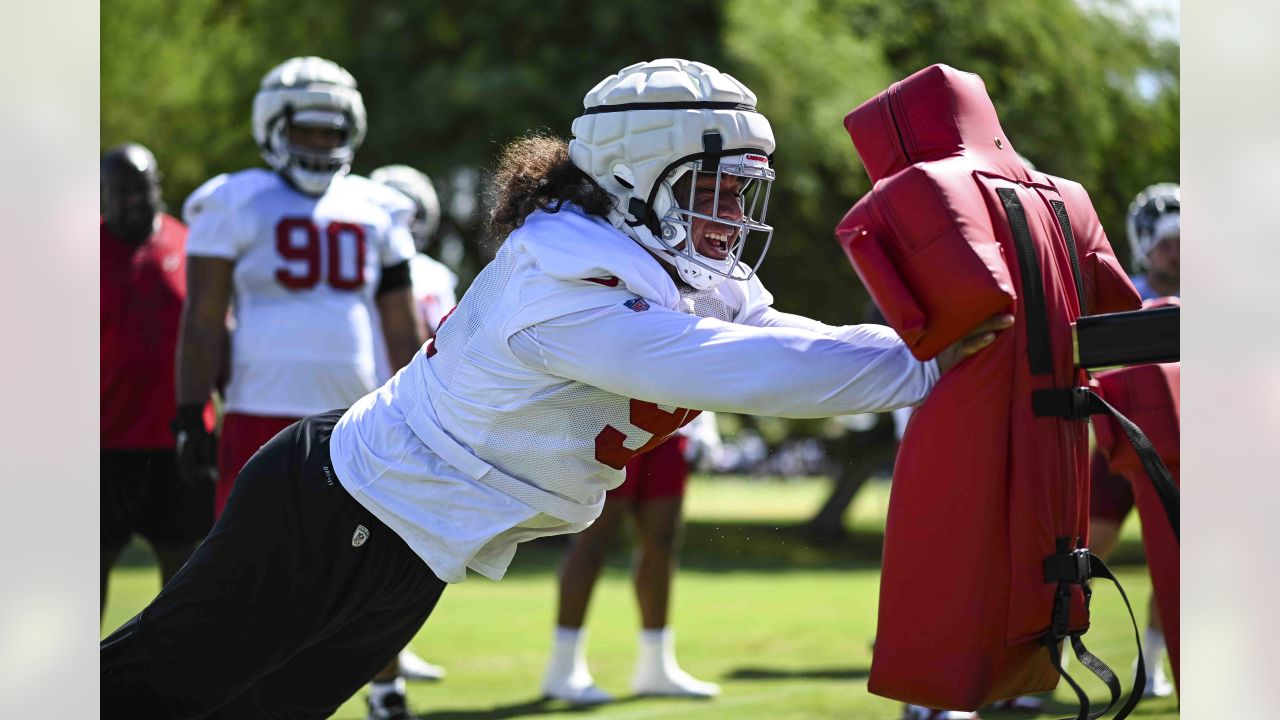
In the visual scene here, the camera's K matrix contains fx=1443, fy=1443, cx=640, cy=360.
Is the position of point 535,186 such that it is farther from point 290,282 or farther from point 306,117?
point 306,117

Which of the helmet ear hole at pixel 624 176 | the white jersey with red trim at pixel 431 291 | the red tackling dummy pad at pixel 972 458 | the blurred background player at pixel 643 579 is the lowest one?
the blurred background player at pixel 643 579

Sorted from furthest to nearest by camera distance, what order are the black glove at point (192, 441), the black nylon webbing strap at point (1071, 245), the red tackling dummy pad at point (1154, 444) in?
the black glove at point (192, 441) → the red tackling dummy pad at point (1154, 444) → the black nylon webbing strap at point (1071, 245)

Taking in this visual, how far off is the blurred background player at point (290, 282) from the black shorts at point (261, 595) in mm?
1821

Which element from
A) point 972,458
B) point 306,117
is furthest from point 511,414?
point 306,117

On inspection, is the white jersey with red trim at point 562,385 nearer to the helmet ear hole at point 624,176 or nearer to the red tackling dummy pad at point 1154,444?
the helmet ear hole at point 624,176

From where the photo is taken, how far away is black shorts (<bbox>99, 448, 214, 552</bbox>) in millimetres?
5027

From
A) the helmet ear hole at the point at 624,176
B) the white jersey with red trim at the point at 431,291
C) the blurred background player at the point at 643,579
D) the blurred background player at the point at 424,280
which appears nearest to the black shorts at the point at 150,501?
the blurred background player at the point at 424,280

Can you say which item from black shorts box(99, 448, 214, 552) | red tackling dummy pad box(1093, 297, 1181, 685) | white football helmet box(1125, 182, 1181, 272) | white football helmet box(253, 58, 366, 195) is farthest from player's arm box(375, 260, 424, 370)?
white football helmet box(1125, 182, 1181, 272)

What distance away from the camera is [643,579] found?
19.3ft

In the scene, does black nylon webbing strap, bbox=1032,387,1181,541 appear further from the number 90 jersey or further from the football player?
Answer: the number 90 jersey

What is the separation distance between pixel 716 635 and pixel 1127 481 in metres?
2.98

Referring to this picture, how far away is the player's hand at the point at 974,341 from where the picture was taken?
2285 mm

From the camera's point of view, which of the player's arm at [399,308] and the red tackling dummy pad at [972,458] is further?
the player's arm at [399,308]
